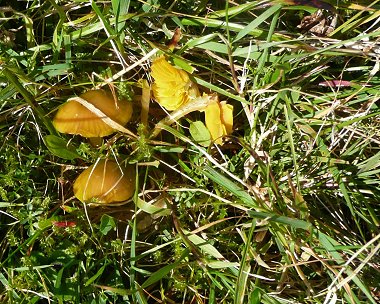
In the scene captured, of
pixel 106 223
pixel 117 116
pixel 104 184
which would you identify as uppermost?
pixel 117 116

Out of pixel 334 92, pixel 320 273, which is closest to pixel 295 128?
pixel 334 92

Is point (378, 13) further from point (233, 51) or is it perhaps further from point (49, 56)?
point (49, 56)

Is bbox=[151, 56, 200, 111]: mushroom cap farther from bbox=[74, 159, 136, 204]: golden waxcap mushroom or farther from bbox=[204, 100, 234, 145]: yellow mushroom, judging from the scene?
bbox=[74, 159, 136, 204]: golden waxcap mushroom

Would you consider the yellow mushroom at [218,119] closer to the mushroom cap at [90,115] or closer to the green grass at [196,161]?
the green grass at [196,161]

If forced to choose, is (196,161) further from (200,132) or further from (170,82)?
(170,82)

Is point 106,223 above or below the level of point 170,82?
below

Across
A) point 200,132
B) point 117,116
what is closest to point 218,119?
point 200,132
